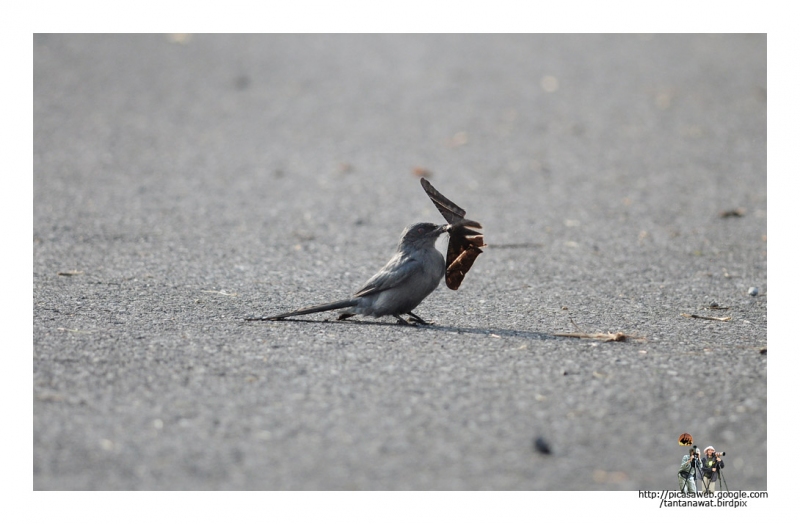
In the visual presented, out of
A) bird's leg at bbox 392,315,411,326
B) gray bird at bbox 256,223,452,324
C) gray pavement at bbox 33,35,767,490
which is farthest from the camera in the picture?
bird's leg at bbox 392,315,411,326

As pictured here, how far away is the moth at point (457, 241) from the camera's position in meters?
5.72

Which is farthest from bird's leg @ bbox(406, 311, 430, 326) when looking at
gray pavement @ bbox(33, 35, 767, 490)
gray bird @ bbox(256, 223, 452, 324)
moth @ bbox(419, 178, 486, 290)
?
moth @ bbox(419, 178, 486, 290)

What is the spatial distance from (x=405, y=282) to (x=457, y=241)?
1.66ft

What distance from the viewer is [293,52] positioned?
16625 millimetres

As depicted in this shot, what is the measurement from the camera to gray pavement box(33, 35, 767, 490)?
12.4 ft

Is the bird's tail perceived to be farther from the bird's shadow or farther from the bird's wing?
the bird's wing

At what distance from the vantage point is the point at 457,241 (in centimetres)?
579

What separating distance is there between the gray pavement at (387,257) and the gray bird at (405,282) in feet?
0.56

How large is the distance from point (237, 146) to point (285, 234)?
4.17m

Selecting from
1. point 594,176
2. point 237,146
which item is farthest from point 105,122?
point 594,176

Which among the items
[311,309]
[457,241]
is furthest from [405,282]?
[311,309]

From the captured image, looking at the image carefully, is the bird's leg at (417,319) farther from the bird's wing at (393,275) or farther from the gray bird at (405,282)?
the bird's wing at (393,275)

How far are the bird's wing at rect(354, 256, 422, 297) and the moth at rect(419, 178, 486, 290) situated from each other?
0.33 meters

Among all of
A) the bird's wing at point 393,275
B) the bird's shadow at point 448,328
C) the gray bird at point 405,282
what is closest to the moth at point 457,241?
the gray bird at point 405,282
